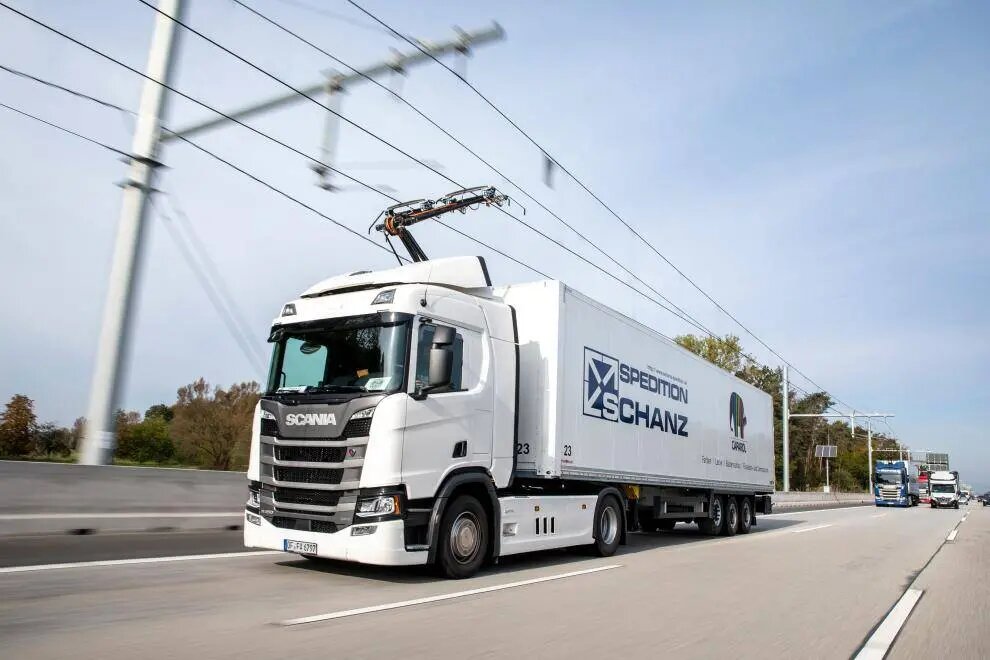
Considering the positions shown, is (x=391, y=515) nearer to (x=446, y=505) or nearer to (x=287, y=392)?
(x=446, y=505)

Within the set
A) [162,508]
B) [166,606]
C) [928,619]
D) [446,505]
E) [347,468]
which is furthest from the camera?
[162,508]

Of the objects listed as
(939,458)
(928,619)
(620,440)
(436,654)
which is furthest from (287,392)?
(939,458)

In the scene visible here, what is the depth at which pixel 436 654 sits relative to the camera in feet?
14.9

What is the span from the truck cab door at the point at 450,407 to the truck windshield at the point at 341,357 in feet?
0.67

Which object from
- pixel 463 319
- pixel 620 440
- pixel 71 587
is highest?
pixel 463 319

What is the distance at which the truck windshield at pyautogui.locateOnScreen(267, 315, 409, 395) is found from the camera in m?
7.43

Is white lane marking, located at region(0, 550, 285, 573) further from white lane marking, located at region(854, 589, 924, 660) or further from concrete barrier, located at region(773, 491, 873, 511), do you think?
concrete barrier, located at region(773, 491, 873, 511)

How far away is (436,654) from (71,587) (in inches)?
145

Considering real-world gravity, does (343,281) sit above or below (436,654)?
above

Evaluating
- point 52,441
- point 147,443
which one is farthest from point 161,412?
point 52,441

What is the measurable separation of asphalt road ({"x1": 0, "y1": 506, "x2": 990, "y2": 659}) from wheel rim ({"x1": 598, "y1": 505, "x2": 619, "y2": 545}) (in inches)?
28.2

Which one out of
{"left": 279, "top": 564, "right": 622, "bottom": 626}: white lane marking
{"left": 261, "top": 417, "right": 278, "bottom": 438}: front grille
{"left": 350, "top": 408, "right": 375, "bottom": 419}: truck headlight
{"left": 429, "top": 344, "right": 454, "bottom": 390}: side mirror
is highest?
{"left": 429, "top": 344, "right": 454, "bottom": 390}: side mirror

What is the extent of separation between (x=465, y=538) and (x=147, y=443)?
41.2 meters

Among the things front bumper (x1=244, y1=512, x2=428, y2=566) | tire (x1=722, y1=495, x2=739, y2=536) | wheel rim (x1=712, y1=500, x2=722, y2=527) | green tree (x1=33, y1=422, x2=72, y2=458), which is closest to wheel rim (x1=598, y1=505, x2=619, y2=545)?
front bumper (x1=244, y1=512, x2=428, y2=566)
